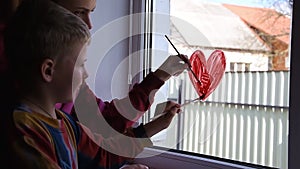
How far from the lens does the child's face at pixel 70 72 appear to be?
760 millimetres

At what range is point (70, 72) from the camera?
768 mm

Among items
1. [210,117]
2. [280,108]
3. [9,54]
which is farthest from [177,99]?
[9,54]

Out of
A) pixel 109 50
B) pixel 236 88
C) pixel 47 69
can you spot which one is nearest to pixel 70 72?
pixel 47 69

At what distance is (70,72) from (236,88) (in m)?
0.49

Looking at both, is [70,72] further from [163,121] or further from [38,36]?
[163,121]

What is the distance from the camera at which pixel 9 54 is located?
77 cm

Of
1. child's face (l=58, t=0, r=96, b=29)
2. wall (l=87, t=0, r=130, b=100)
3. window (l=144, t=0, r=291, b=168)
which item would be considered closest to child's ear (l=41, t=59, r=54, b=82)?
child's face (l=58, t=0, r=96, b=29)

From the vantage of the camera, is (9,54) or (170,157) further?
(170,157)

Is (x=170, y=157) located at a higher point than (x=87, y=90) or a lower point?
lower

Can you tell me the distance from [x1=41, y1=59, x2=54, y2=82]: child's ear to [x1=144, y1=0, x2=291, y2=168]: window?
510 mm

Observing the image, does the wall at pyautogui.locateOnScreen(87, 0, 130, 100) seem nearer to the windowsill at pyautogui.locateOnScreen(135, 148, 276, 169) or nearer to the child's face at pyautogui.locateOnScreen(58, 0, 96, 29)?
the windowsill at pyautogui.locateOnScreen(135, 148, 276, 169)

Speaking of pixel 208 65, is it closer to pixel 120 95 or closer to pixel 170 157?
pixel 170 157

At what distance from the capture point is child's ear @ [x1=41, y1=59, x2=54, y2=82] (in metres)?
0.74

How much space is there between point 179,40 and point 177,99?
167 millimetres
